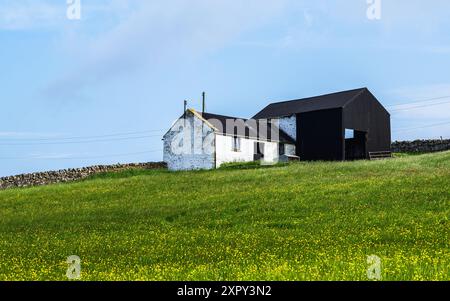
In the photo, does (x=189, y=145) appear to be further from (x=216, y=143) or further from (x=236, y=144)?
(x=236, y=144)

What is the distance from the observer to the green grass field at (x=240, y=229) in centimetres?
1434

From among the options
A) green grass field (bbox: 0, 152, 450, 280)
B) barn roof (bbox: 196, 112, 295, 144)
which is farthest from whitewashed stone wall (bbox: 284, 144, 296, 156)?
green grass field (bbox: 0, 152, 450, 280)

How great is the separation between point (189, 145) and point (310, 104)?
16.8m

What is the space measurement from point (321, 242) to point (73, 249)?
386 inches

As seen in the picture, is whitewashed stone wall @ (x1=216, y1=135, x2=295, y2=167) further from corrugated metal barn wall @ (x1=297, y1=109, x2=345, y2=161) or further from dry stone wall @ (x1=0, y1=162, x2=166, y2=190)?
dry stone wall @ (x1=0, y1=162, x2=166, y2=190)

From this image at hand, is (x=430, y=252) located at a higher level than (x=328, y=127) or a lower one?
lower

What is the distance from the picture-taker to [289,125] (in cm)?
6956

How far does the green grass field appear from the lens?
14336mm

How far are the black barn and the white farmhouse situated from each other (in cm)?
318

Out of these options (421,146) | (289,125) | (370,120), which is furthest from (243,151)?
(421,146)

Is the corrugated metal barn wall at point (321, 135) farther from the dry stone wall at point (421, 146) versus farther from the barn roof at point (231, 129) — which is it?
the dry stone wall at point (421, 146)

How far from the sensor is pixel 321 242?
19.5m
